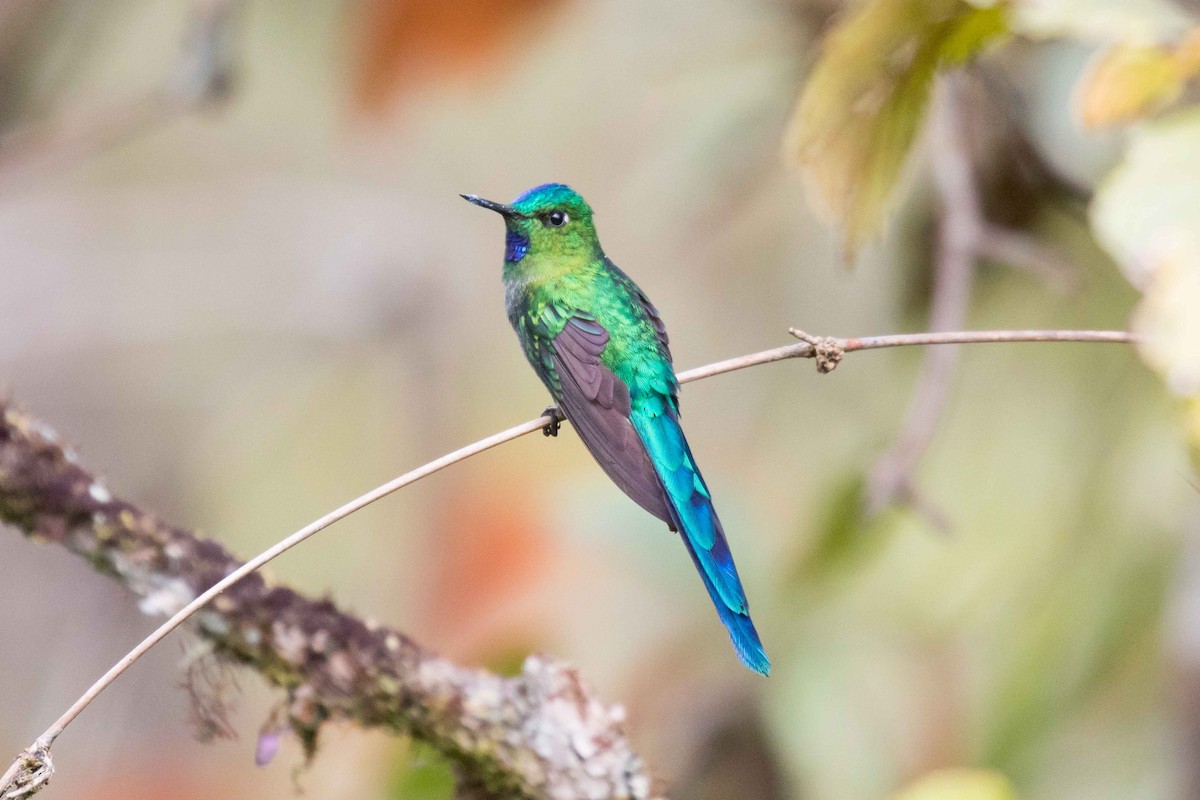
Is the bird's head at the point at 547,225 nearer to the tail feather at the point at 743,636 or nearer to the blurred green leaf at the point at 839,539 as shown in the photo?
the tail feather at the point at 743,636

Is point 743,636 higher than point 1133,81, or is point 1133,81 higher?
point 1133,81

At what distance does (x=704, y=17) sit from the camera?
4301mm

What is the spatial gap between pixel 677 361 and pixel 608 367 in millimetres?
2639

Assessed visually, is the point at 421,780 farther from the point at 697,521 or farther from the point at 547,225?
the point at 547,225

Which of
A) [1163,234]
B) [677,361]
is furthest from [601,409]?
[677,361]

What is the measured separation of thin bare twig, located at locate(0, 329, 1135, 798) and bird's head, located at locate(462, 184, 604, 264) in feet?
1.79

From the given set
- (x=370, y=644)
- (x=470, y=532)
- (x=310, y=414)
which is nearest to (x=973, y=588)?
(x=370, y=644)

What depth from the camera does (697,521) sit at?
1501mm

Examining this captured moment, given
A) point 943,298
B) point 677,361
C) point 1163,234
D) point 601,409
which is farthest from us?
point 677,361

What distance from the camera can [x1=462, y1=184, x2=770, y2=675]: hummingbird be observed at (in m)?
1.46

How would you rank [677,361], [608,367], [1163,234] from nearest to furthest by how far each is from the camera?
1. [1163,234]
2. [608,367]
3. [677,361]

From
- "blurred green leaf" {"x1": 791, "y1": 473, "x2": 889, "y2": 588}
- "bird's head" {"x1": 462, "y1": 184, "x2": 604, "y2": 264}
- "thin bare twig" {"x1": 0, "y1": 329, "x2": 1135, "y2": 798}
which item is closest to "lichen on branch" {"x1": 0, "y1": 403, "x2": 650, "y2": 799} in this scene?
"thin bare twig" {"x1": 0, "y1": 329, "x2": 1135, "y2": 798}

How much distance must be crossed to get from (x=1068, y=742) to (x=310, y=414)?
3459 mm

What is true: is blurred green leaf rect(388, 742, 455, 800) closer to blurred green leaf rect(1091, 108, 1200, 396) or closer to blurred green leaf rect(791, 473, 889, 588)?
blurred green leaf rect(791, 473, 889, 588)
